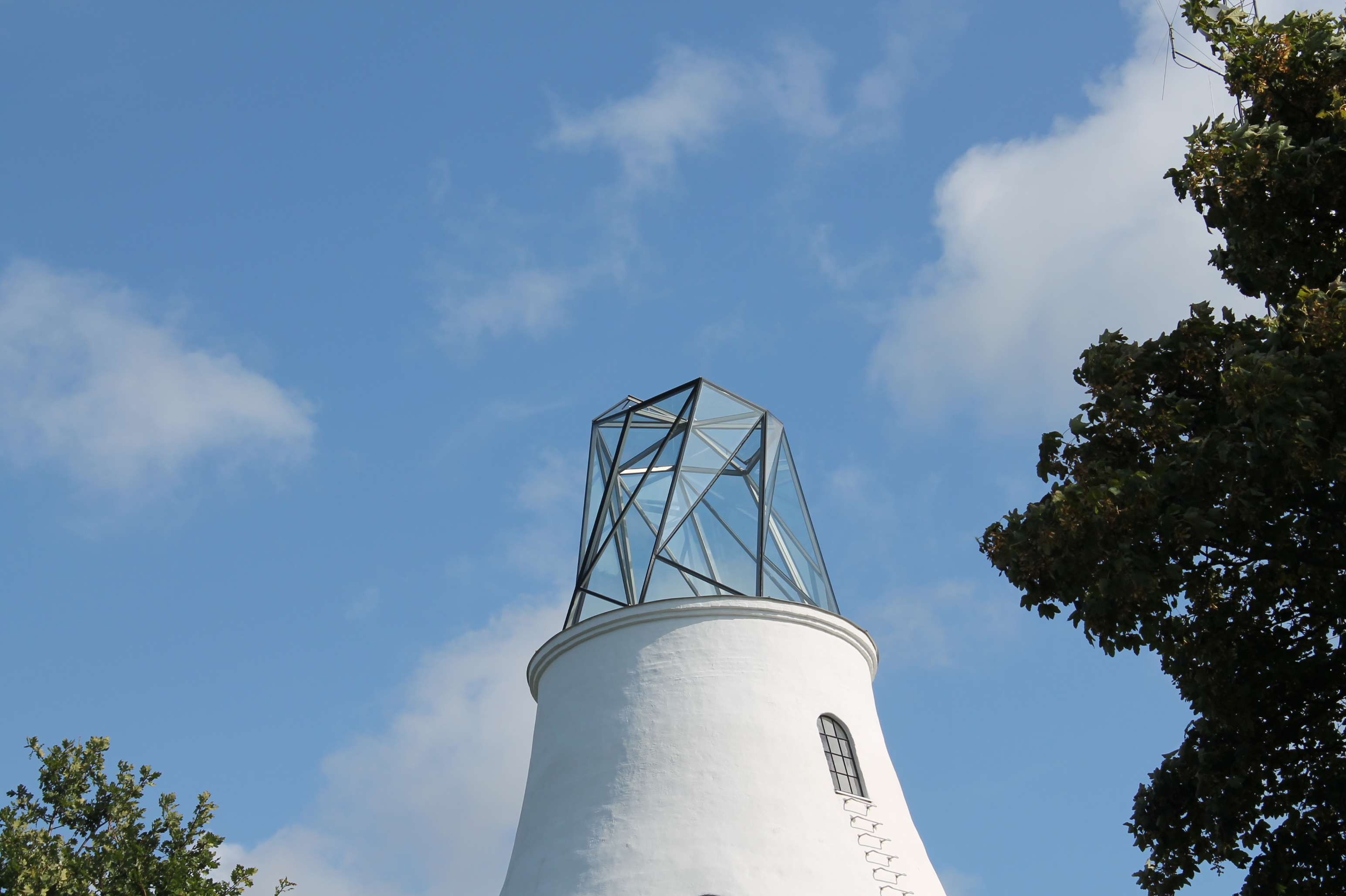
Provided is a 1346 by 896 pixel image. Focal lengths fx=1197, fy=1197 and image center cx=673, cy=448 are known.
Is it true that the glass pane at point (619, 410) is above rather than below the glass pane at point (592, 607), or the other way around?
above

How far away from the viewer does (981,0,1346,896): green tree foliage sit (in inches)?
378

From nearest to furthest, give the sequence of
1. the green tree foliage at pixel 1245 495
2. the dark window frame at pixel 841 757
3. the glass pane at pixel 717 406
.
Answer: the green tree foliage at pixel 1245 495 → the dark window frame at pixel 841 757 → the glass pane at pixel 717 406

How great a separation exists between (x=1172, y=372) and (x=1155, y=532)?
1.83 m

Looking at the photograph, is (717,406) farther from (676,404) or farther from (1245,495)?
(1245,495)

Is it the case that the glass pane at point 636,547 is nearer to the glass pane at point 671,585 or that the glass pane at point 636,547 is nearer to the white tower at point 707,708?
the white tower at point 707,708

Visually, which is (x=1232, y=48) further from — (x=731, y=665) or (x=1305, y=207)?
(x=731, y=665)

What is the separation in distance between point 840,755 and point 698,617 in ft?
10.6

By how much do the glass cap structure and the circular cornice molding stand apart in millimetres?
892

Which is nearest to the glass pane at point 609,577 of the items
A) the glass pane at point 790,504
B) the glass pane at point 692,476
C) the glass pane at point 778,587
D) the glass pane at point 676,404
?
the glass pane at point 692,476

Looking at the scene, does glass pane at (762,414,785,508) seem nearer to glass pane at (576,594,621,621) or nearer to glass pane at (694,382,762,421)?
glass pane at (694,382,762,421)

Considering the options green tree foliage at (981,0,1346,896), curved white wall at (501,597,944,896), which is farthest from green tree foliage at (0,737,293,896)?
green tree foliage at (981,0,1346,896)

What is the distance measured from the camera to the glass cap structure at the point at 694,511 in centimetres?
2203

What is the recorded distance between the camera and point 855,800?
1900cm

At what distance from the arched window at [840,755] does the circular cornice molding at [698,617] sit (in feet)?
5.59
